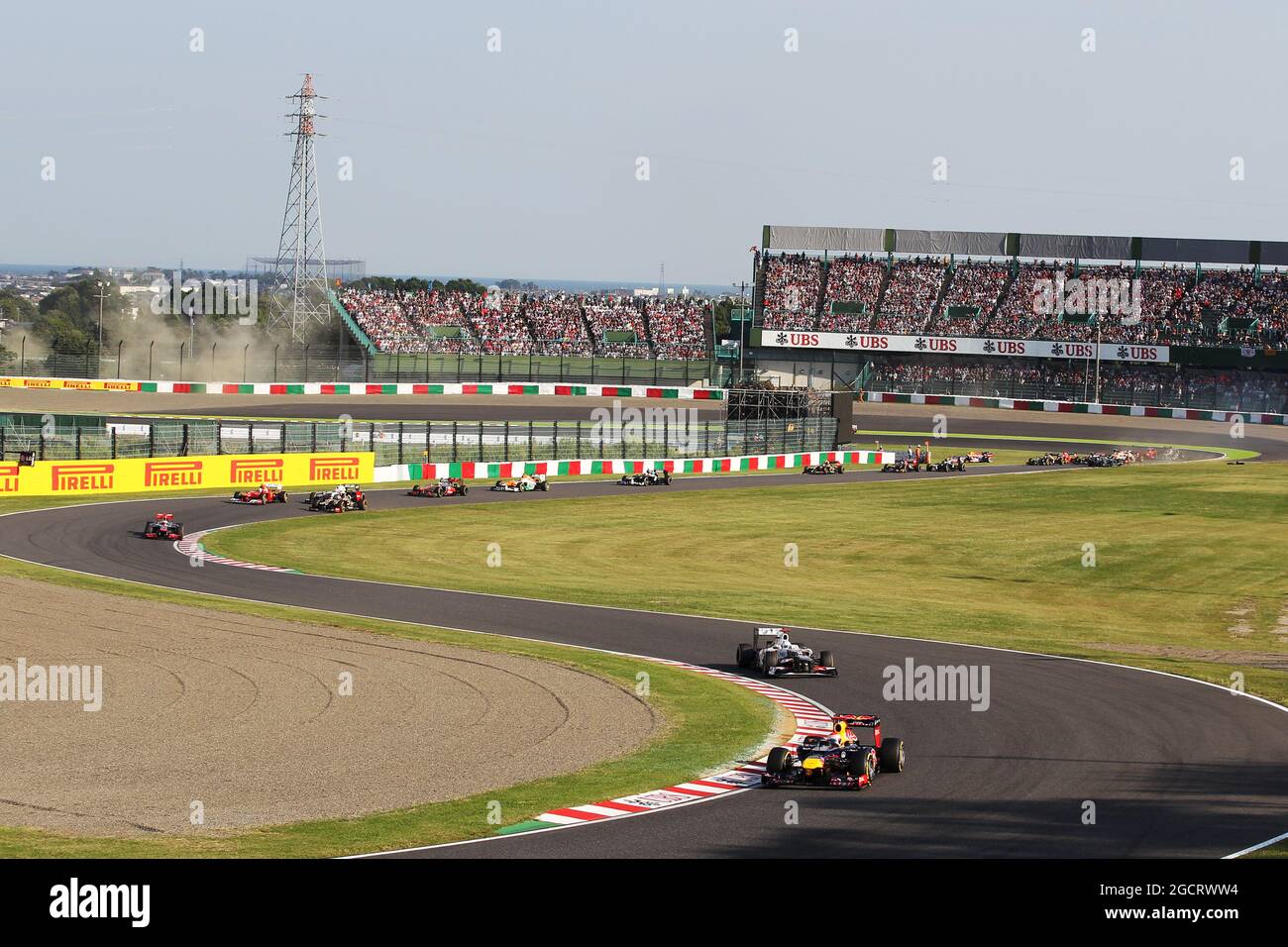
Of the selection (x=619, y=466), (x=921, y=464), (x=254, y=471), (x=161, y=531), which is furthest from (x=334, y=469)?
(x=921, y=464)

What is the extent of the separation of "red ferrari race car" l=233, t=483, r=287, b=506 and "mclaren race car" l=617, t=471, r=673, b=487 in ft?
52.3

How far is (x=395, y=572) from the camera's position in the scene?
36.4m

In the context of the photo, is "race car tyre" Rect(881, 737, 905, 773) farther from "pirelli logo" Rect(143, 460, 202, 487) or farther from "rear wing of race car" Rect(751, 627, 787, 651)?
"pirelli logo" Rect(143, 460, 202, 487)

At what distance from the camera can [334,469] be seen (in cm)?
5584

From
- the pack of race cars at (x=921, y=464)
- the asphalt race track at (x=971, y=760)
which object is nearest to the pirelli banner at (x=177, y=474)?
the asphalt race track at (x=971, y=760)

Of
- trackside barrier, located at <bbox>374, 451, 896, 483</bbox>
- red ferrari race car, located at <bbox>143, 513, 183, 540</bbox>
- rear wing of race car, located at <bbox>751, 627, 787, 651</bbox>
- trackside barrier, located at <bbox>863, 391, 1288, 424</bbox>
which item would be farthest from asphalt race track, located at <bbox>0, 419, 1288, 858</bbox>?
trackside barrier, located at <bbox>863, 391, 1288, 424</bbox>

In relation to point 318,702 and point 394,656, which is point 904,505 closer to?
point 394,656

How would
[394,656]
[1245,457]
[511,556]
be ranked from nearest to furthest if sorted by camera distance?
[394,656], [511,556], [1245,457]

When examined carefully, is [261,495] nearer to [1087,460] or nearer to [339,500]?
[339,500]

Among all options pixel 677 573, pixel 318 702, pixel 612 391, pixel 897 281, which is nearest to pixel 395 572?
pixel 677 573

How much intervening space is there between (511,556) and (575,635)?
1255cm

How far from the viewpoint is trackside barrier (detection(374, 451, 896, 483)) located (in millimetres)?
58250

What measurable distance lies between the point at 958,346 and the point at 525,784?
8892cm

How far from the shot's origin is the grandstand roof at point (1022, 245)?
107 meters
